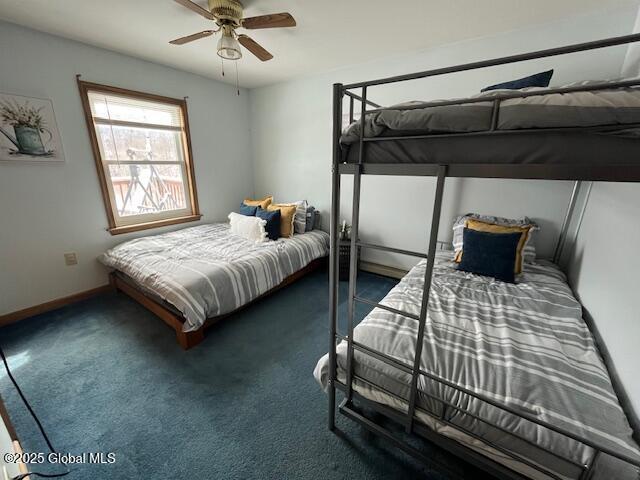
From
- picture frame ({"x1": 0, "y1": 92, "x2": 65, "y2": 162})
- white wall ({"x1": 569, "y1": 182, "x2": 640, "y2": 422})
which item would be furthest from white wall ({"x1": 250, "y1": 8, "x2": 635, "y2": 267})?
picture frame ({"x1": 0, "y1": 92, "x2": 65, "y2": 162})

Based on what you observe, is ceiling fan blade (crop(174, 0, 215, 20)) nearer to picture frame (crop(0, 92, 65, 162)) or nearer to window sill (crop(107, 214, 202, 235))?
picture frame (crop(0, 92, 65, 162))

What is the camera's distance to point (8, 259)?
7.27 ft

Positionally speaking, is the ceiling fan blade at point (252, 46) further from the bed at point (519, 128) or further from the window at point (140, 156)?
the bed at point (519, 128)

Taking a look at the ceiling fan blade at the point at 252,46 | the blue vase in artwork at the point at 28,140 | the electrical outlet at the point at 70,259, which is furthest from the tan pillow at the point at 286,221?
the blue vase in artwork at the point at 28,140

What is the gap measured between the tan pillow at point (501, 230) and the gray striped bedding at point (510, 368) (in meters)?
0.30

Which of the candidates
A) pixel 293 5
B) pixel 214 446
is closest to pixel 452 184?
pixel 293 5

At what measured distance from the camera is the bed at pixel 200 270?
196 centimetres

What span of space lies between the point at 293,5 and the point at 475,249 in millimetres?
2264

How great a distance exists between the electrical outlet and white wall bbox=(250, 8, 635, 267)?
2.40 m

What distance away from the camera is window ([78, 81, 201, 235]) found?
2.62 m

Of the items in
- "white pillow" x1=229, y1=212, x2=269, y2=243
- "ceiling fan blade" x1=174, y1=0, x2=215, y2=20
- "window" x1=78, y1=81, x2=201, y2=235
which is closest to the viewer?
"ceiling fan blade" x1=174, y1=0, x2=215, y2=20

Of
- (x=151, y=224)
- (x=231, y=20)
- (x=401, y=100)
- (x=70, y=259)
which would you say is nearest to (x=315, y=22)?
(x=231, y=20)

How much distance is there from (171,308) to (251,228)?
4.01 feet

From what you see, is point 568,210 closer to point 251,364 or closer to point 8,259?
point 251,364
